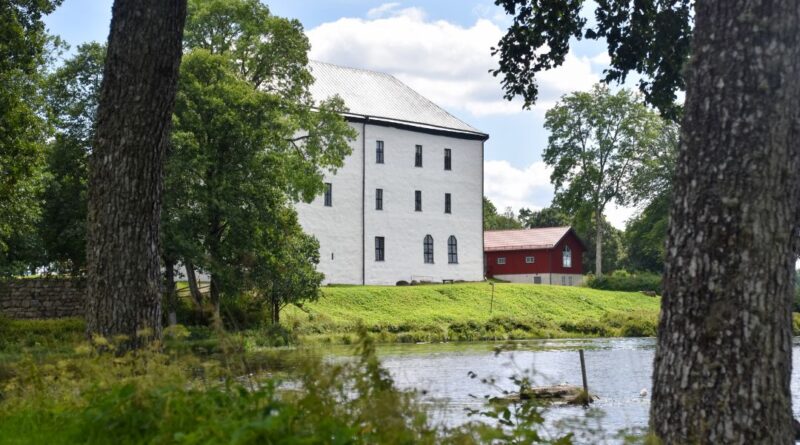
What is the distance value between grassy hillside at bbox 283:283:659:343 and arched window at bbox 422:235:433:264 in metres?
5.71

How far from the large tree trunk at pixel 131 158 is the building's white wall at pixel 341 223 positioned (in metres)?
45.6

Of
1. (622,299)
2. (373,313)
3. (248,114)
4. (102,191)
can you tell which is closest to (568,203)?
(622,299)

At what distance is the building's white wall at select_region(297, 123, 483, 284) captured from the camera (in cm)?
5588

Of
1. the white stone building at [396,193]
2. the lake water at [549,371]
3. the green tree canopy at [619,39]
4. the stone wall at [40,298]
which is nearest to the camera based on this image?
the green tree canopy at [619,39]

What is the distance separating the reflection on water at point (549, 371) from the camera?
1600cm

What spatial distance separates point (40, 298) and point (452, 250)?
2975cm

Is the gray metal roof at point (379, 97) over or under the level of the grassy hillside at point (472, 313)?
over

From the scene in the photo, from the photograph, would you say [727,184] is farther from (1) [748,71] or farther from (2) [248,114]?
(2) [248,114]

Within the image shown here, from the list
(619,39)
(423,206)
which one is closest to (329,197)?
(423,206)

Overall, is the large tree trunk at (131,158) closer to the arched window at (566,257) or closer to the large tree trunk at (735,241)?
the large tree trunk at (735,241)

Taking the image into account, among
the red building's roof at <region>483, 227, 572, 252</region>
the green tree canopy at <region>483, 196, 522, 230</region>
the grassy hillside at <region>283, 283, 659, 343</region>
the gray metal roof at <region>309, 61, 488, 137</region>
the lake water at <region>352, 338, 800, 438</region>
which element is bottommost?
the lake water at <region>352, 338, 800, 438</region>

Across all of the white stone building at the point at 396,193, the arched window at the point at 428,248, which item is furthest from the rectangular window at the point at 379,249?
the arched window at the point at 428,248

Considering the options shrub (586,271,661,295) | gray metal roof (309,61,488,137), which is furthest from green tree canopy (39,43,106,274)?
shrub (586,271,661,295)

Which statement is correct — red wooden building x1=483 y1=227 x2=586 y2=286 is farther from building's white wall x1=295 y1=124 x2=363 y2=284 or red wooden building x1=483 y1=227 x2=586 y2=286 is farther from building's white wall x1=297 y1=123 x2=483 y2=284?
building's white wall x1=295 y1=124 x2=363 y2=284
